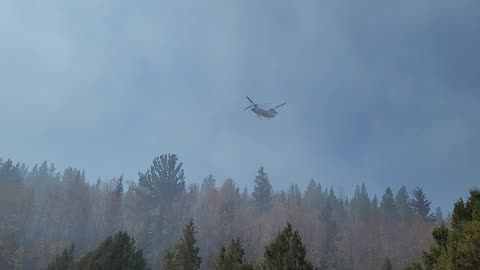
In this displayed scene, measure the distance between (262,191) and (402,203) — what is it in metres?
40.0

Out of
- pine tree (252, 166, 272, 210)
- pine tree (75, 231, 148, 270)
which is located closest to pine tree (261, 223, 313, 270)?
pine tree (75, 231, 148, 270)

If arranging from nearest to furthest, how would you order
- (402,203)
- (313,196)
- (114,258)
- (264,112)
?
(114,258)
(264,112)
(402,203)
(313,196)

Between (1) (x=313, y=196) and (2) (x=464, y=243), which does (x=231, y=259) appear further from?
(1) (x=313, y=196)

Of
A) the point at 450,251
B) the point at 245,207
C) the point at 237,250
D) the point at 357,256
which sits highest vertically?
the point at 245,207

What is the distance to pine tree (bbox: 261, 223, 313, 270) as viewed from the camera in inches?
663

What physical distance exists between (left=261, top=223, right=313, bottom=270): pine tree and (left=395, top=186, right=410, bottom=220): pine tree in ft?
305

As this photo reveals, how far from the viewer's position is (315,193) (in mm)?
138375

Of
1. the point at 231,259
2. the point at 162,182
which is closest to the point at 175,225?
the point at 162,182

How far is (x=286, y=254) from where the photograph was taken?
17016mm

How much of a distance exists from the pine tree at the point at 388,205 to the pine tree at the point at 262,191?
1139 inches

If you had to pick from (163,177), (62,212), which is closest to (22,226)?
(62,212)

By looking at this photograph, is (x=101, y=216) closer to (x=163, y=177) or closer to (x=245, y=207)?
(x=163, y=177)

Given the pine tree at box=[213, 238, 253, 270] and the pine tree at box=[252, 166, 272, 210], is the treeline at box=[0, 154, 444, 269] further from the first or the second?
the pine tree at box=[213, 238, 253, 270]

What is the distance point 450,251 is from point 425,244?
7953 centimetres
